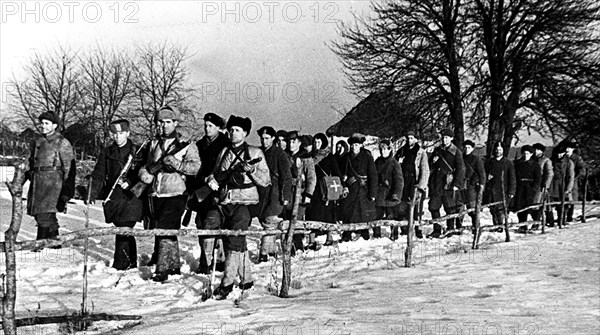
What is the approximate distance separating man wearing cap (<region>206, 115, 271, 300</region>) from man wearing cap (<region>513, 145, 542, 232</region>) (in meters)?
7.43

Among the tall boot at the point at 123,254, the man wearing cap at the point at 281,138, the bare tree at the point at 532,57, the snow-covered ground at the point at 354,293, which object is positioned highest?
the bare tree at the point at 532,57

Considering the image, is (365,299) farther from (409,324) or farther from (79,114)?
(79,114)

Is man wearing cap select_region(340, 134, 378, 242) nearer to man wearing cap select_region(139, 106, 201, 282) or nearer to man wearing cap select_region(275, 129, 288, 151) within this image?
man wearing cap select_region(275, 129, 288, 151)

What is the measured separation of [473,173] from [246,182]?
20.3 ft

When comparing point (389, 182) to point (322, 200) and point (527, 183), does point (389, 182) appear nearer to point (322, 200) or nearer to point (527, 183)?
point (322, 200)

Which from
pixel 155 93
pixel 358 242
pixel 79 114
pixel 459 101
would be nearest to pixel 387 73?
pixel 459 101

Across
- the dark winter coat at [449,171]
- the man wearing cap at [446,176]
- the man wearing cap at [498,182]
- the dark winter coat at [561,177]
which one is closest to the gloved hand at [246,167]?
the man wearing cap at [446,176]

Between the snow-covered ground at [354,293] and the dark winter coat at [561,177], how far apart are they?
11.6ft

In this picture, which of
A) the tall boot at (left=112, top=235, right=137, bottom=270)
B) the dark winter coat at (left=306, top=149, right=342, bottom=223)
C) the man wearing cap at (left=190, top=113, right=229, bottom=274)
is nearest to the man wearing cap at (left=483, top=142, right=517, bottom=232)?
the dark winter coat at (left=306, top=149, right=342, bottom=223)

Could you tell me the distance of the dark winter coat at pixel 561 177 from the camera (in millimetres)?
11688

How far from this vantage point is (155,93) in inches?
1521

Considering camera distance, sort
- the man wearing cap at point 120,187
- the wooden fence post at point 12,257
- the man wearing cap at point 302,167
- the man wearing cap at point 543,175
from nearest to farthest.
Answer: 1. the wooden fence post at point 12,257
2. the man wearing cap at point 120,187
3. the man wearing cap at point 302,167
4. the man wearing cap at point 543,175

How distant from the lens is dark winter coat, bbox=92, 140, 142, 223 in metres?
6.41

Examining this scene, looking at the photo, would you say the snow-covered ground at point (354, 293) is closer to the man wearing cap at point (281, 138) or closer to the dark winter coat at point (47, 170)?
the dark winter coat at point (47, 170)
